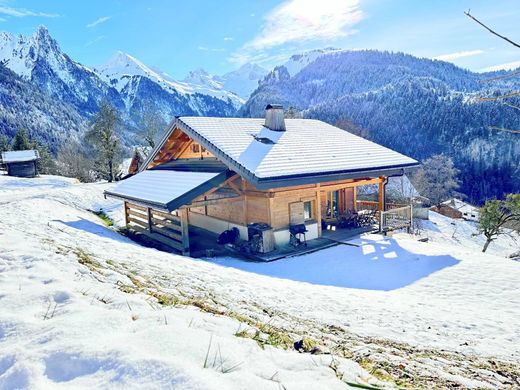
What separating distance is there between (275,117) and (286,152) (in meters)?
3.26

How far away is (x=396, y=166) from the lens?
1456 cm

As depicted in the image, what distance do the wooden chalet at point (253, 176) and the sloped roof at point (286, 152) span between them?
4 cm

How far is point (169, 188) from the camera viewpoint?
1214cm

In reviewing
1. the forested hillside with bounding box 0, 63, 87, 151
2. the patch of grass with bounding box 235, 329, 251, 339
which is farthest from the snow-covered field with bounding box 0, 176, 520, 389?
the forested hillside with bounding box 0, 63, 87, 151

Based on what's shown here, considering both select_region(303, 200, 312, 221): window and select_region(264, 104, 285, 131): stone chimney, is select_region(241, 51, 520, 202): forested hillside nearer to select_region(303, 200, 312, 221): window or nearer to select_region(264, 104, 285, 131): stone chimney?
select_region(264, 104, 285, 131): stone chimney

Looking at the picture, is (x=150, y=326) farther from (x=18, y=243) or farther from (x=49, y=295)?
(x=18, y=243)

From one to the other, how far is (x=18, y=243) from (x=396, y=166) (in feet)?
43.9

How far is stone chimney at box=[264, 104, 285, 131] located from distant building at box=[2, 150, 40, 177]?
30172 mm

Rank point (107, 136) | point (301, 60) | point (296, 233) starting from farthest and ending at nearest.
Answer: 1. point (301, 60)
2. point (107, 136)
3. point (296, 233)

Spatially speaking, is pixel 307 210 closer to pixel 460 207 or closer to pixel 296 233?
pixel 296 233

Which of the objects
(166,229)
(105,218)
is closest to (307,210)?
(166,229)

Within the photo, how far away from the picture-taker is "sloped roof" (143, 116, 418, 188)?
37.2 ft

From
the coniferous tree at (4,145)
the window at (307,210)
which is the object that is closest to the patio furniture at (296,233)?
the window at (307,210)

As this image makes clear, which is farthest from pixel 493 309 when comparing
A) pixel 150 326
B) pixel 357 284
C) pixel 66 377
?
pixel 66 377
